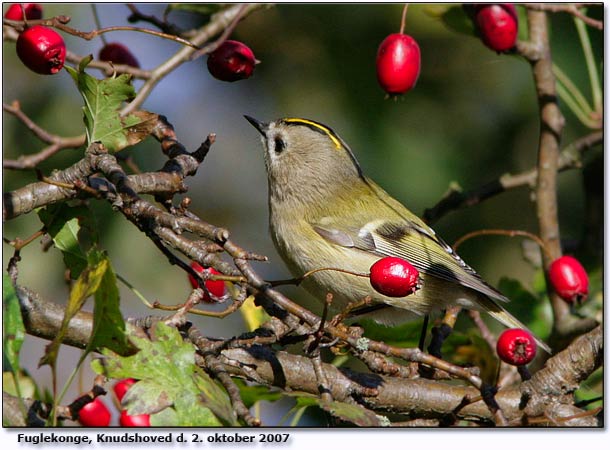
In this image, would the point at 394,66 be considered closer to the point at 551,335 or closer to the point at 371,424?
the point at 551,335

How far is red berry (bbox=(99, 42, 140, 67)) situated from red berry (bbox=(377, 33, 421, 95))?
0.75 m

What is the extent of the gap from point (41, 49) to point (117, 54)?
66 cm

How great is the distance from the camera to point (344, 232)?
2.64 m

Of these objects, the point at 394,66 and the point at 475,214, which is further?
the point at 475,214

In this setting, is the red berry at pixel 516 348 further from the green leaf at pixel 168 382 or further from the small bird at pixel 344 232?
the green leaf at pixel 168 382

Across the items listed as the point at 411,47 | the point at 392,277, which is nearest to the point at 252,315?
the point at 392,277

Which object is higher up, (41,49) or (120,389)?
(41,49)

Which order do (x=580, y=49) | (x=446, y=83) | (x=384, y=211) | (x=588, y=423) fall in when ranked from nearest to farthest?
(x=588, y=423)
(x=384, y=211)
(x=580, y=49)
(x=446, y=83)

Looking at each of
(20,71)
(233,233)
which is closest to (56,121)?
(20,71)

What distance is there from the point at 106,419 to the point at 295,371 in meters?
0.44

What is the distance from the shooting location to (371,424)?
1325mm

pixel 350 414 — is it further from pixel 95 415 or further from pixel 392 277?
pixel 95 415

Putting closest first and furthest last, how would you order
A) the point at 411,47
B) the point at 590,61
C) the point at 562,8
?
the point at 562,8 → the point at 411,47 → the point at 590,61

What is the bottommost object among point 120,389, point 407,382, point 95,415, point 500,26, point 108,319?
point 120,389
